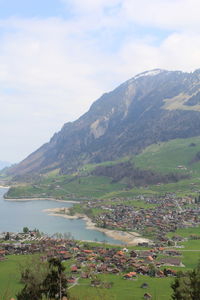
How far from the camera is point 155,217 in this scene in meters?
168

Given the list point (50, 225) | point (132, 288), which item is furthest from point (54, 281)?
point (50, 225)

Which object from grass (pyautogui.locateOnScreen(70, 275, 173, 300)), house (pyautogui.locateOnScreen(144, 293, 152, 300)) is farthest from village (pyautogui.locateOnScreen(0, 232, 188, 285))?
house (pyautogui.locateOnScreen(144, 293, 152, 300))

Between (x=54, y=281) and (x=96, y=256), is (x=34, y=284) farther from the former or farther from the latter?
(x=96, y=256)

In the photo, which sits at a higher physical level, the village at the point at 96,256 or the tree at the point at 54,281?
the tree at the point at 54,281

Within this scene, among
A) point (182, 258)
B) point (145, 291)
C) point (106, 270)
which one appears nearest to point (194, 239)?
point (182, 258)

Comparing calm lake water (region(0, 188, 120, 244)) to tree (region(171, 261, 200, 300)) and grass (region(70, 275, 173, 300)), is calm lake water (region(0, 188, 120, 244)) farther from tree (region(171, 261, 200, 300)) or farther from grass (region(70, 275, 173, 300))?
tree (region(171, 261, 200, 300))

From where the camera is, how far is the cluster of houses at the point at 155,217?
149m

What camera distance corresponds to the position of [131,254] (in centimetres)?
10469

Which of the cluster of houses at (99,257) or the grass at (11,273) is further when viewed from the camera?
the cluster of houses at (99,257)

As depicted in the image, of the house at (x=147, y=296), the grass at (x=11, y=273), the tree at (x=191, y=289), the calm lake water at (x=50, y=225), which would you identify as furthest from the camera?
the calm lake water at (x=50, y=225)

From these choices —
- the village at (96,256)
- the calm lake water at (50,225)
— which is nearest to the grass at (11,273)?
the village at (96,256)

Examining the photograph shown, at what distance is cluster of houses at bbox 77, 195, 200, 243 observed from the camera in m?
149

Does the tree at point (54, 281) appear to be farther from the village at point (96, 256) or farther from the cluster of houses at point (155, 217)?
the cluster of houses at point (155, 217)

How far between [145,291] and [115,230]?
7758 cm
